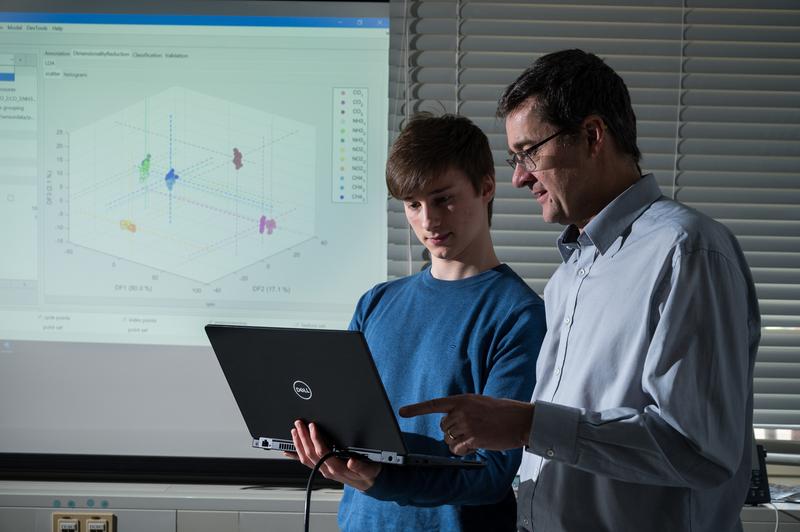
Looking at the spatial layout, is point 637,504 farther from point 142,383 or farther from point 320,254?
point 142,383

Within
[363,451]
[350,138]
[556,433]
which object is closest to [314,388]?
[363,451]

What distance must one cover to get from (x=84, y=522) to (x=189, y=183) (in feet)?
3.21

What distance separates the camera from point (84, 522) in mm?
2184

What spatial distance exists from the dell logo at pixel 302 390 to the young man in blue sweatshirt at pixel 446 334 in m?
0.07

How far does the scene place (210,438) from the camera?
2346 millimetres

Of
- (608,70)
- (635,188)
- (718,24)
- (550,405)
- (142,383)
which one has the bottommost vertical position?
(142,383)

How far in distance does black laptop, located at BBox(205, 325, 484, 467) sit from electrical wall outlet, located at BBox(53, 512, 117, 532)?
100 cm

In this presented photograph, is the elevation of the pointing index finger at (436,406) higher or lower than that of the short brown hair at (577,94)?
lower

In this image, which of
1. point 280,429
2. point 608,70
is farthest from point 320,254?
point 608,70

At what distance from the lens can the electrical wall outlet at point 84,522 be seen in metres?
2.18

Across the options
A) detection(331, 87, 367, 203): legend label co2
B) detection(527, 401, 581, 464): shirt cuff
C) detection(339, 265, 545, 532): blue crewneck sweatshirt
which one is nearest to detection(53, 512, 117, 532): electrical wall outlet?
detection(339, 265, 545, 532): blue crewneck sweatshirt

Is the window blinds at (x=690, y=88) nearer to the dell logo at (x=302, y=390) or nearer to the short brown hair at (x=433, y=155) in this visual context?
the short brown hair at (x=433, y=155)

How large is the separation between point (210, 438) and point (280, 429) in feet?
3.40

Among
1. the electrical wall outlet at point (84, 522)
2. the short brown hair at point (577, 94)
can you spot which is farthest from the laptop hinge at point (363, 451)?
the electrical wall outlet at point (84, 522)
